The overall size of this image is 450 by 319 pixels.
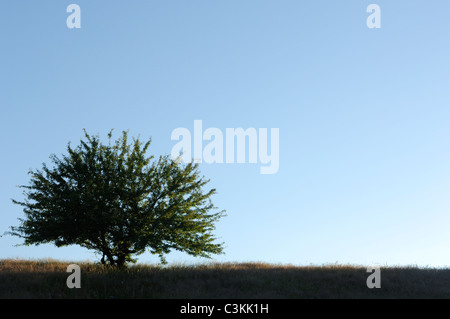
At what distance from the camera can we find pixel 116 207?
28953mm

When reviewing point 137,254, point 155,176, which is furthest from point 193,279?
point 155,176

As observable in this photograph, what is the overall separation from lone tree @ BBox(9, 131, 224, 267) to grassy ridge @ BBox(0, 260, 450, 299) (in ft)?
5.57

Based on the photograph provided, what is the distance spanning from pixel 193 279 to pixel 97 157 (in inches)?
404

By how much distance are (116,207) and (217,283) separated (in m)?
8.33

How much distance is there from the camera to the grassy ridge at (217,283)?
899 inches

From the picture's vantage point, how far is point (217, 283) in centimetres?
2517

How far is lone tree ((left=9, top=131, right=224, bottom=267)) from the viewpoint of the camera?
28375 millimetres

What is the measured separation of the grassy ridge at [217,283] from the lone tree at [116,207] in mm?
1698

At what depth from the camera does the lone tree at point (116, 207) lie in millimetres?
28375
